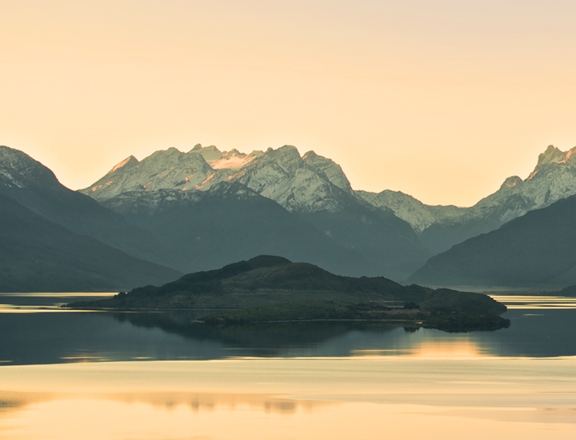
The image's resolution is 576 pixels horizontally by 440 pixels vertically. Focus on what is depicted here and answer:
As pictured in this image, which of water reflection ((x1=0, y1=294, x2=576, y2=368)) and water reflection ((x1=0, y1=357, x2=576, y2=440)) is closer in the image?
water reflection ((x1=0, y1=357, x2=576, y2=440))

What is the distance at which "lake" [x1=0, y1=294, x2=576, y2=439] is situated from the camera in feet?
223

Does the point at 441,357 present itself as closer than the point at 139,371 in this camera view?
No

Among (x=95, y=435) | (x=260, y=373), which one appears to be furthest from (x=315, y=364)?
(x=95, y=435)

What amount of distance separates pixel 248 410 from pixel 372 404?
9.20 metres

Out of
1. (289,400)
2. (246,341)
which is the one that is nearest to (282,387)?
(289,400)

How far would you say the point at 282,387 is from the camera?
296ft

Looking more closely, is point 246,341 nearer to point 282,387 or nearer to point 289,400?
point 282,387

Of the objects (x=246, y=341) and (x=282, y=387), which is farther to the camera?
(x=246, y=341)

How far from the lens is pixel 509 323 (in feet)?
651

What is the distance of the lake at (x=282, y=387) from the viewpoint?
67938 millimetres

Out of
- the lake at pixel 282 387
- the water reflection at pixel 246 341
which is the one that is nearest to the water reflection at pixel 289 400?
the lake at pixel 282 387

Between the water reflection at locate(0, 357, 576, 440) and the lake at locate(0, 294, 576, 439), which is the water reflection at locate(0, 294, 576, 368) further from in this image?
the water reflection at locate(0, 357, 576, 440)

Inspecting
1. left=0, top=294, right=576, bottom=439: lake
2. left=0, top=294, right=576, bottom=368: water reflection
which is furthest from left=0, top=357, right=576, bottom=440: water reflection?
left=0, top=294, right=576, bottom=368: water reflection

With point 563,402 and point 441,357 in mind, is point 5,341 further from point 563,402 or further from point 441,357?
point 563,402
